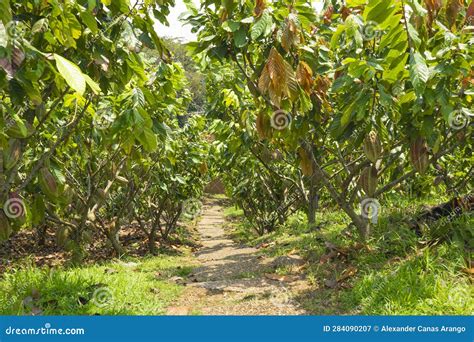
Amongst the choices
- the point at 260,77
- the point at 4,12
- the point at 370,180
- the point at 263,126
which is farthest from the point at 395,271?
the point at 4,12

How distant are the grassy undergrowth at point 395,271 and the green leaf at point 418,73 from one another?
1592mm

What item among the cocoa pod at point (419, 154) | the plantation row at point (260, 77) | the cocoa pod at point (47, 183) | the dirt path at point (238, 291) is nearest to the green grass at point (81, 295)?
the dirt path at point (238, 291)

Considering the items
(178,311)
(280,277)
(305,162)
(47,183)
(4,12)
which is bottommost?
(280,277)

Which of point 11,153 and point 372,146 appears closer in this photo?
point 11,153

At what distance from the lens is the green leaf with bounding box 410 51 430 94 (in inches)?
Result: 102

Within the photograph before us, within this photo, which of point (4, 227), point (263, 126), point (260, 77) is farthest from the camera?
point (263, 126)

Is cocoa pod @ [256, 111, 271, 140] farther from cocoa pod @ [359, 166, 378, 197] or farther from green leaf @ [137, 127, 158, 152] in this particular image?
green leaf @ [137, 127, 158, 152]

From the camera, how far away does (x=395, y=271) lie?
3.95 m

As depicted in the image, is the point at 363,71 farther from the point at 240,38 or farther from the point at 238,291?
the point at 238,291

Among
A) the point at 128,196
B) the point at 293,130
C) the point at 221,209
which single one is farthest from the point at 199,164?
the point at 221,209

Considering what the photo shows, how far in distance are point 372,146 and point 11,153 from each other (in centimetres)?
265

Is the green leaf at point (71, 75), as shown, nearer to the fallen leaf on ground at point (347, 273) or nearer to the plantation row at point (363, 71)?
the plantation row at point (363, 71)

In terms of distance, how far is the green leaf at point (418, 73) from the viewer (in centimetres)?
260

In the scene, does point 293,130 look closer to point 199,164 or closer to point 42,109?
point 42,109
